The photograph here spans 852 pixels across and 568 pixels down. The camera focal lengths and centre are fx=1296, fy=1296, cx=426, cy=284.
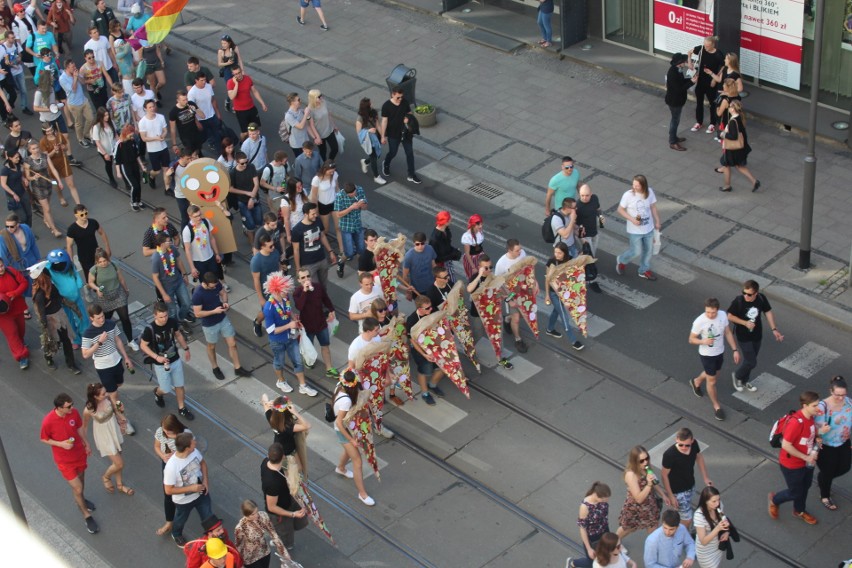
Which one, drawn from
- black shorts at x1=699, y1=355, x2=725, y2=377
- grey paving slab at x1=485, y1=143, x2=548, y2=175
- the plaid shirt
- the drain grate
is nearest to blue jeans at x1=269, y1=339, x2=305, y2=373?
the plaid shirt

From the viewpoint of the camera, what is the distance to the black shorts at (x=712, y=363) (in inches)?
574

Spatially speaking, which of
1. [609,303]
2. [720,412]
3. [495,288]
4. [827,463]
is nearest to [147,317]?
[495,288]

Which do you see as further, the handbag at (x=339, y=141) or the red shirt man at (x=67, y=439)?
the handbag at (x=339, y=141)

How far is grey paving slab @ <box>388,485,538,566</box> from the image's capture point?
1330cm

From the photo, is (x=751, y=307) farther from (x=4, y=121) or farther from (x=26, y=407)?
(x=4, y=121)

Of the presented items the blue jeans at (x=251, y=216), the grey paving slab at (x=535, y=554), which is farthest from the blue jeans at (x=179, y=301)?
the grey paving slab at (x=535, y=554)

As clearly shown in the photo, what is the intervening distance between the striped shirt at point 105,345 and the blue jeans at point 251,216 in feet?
14.0

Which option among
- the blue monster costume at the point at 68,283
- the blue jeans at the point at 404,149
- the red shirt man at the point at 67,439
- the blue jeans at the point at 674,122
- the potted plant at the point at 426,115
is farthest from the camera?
the potted plant at the point at 426,115

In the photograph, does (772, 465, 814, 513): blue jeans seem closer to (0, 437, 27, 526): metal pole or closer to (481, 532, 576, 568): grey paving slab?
(481, 532, 576, 568): grey paving slab

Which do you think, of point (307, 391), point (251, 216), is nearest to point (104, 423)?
point (307, 391)

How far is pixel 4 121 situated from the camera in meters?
24.2

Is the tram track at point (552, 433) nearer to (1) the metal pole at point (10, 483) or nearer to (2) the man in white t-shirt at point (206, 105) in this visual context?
(1) the metal pole at point (10, 483)

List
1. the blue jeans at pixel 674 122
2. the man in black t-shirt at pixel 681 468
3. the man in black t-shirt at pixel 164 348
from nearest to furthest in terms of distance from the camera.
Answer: the man in black t-shirt at pixel 681 468
the man in black t-shirt at pixel 164 348
the blue jeans at pixel 674 122

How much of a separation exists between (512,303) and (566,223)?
4.83 feet
